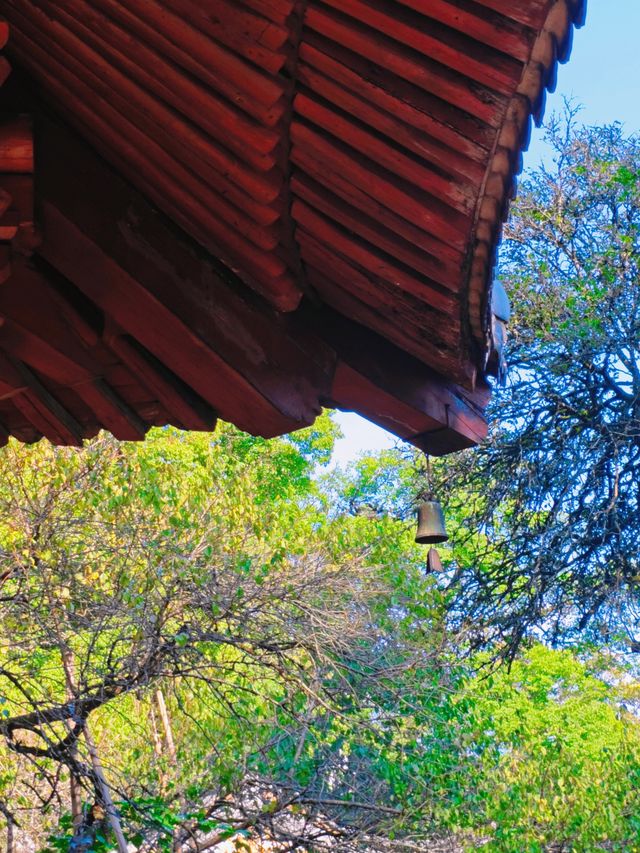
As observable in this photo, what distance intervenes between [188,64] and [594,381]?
7.41m

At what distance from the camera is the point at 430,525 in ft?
15.8

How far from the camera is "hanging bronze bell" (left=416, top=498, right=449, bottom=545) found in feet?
15.8

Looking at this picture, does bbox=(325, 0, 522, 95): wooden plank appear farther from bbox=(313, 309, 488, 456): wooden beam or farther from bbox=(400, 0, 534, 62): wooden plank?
bbox=(313, 309, 488, 456): wooden beam

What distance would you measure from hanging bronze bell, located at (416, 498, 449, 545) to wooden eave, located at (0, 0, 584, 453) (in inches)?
116

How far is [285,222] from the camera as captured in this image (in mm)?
1315

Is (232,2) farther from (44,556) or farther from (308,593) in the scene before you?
(308,593)

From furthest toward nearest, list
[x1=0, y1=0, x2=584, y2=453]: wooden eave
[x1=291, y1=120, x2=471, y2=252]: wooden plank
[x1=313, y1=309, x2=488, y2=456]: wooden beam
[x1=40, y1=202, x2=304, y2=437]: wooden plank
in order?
[x1=313, y1=309, x2=488, y2=456]: wooden beam
[x1=40, y1=202, x2=304, y2=437]: wooden plank
[x1=291, y1=120, x2=471, y2=252]: wooden plank
[x1=0, y1=0, x2=584, y2=453]: wooden eave

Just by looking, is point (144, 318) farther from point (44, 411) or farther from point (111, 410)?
point (44, 411)

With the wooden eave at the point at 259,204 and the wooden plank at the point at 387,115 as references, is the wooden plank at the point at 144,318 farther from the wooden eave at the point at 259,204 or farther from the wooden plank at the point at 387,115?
the wooden plank at the point at 387,115

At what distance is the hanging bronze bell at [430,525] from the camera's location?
481 cm

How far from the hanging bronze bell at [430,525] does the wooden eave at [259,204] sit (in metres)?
2.96

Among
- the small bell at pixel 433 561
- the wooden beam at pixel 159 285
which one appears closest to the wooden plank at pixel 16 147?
the wooden beam at pixel 159 285

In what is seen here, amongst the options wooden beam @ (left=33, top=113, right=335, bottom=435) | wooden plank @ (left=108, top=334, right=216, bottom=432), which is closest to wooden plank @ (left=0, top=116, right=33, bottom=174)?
wooden beam @ (left=33, top=113, right=335, bottom=435)

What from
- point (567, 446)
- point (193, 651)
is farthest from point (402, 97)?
point (567, 446)
